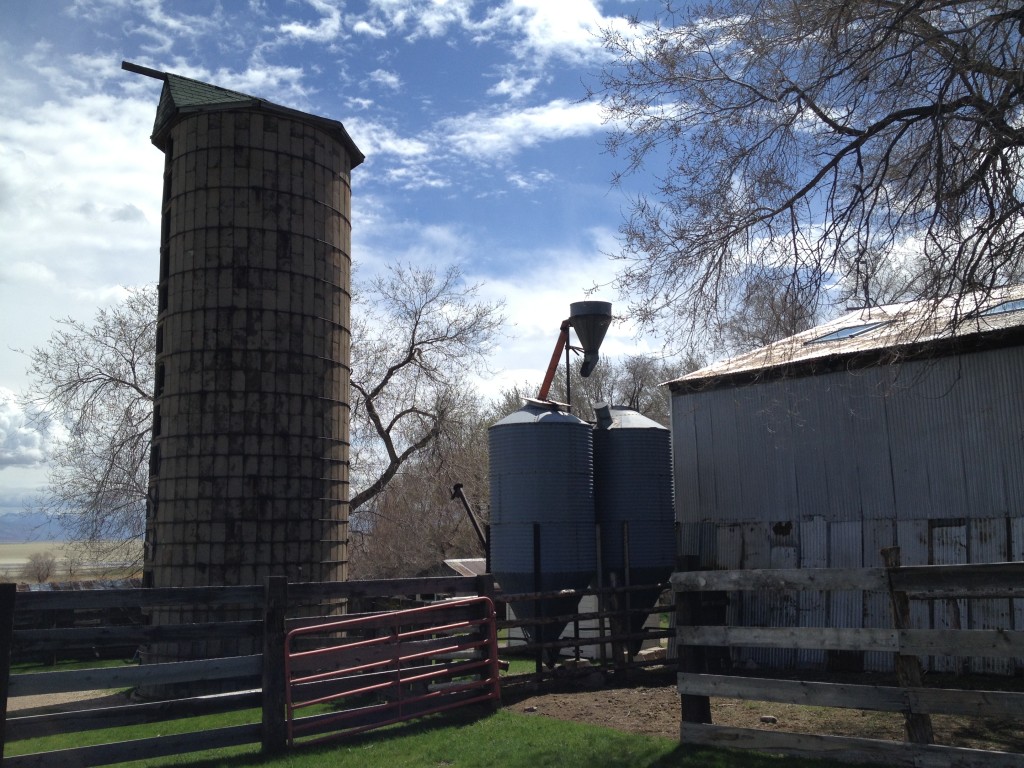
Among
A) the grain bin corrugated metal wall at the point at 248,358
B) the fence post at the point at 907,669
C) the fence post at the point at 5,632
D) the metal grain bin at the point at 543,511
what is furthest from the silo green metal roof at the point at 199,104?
the fence post at the point at 907,669

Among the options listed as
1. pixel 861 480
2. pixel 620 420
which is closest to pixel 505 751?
pixel 861 480

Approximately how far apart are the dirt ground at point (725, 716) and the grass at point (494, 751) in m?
0.66

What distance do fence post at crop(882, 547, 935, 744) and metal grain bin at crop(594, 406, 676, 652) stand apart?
22.2 feet

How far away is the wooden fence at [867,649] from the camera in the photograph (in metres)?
5.68

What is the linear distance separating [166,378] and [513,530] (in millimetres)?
6272

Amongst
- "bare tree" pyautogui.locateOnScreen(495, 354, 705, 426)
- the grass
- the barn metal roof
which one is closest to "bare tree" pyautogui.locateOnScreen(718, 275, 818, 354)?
the barn metal roof

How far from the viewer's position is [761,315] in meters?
10.1

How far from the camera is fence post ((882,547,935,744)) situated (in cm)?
604

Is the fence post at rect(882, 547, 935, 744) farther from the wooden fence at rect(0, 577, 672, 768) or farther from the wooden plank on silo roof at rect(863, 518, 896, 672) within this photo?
the wooden plank on silo roof at rect(863, 518, 896, 672)

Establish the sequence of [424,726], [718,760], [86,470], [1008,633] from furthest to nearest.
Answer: [86,470] < [424,726] < [718,760] < [1008,633]

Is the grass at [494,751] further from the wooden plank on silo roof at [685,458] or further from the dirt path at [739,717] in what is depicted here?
the wooden plank on silo roof at [685,458]

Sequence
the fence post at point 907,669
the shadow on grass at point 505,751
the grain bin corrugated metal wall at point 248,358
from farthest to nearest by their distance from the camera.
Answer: the grain bin corrugated metal wall at point 248,358, the shadow on grass at point 505,751, the fence post at point 907,669

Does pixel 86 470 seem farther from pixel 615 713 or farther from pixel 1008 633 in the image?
pixel 1008 633

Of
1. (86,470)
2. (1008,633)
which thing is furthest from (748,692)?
(86,470)
